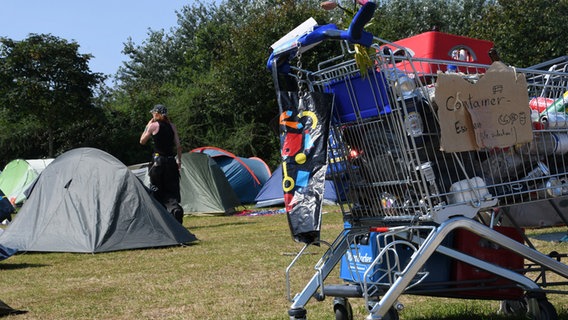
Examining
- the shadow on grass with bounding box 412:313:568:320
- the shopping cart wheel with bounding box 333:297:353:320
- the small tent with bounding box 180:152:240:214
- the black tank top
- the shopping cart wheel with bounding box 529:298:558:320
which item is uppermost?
the black tank top

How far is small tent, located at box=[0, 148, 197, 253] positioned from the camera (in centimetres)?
978

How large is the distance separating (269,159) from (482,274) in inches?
1041

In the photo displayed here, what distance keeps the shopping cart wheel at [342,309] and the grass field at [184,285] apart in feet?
0.94

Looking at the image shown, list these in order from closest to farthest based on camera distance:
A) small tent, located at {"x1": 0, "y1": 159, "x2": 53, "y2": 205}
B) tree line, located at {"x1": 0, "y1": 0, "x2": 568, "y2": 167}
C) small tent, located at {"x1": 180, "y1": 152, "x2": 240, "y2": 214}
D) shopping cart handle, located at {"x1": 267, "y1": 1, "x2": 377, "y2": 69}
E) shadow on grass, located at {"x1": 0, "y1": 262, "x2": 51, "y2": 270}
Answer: shopping cart handle, located at {"x1": 267, "y1": 1, "x2": 377, "y2": 69} → shadow on grass, located at {"x1": 0, "y1": 262, "x2": 51, "y2": 270} → small tent, located at {"x1": 180, "y1": 152, "x2": 240, "y2": 214} → small tent, located at {"x1": 0, "y1": 159, "x2": 53, "y2": 205} → tree line, located at {"x1": 0, "y1": 0, "x2": 568, "y2": 167}

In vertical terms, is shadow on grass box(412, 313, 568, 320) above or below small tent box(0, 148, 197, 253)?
below

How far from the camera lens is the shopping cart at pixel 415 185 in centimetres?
405

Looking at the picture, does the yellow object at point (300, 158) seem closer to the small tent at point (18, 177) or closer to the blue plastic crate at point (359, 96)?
the blue plastic crate at point (359, 96)

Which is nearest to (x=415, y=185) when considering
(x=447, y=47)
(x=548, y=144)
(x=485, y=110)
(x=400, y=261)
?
(x=400, y=261)

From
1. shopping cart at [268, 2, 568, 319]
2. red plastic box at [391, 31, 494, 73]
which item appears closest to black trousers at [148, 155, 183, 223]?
red plastic box at [391, 31, 494, 73]

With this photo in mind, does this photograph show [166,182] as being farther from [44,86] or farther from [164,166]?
[44,86]

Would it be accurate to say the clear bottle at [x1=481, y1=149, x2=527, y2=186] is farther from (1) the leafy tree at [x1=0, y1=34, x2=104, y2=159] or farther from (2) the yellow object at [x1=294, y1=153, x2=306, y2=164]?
(1) the leafy tree at [x1=0, y1=34, x2=104, y2=159]

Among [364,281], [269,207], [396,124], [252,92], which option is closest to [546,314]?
[364,281]

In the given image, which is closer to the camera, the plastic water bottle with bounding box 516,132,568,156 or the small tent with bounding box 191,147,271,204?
the plastic water bottle with bounding box 516,132,568,156

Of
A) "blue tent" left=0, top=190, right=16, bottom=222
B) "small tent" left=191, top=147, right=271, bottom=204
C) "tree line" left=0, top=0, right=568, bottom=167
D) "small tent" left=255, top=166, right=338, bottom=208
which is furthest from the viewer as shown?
"tree line" left=0, top=0, right=568, bottom=167
